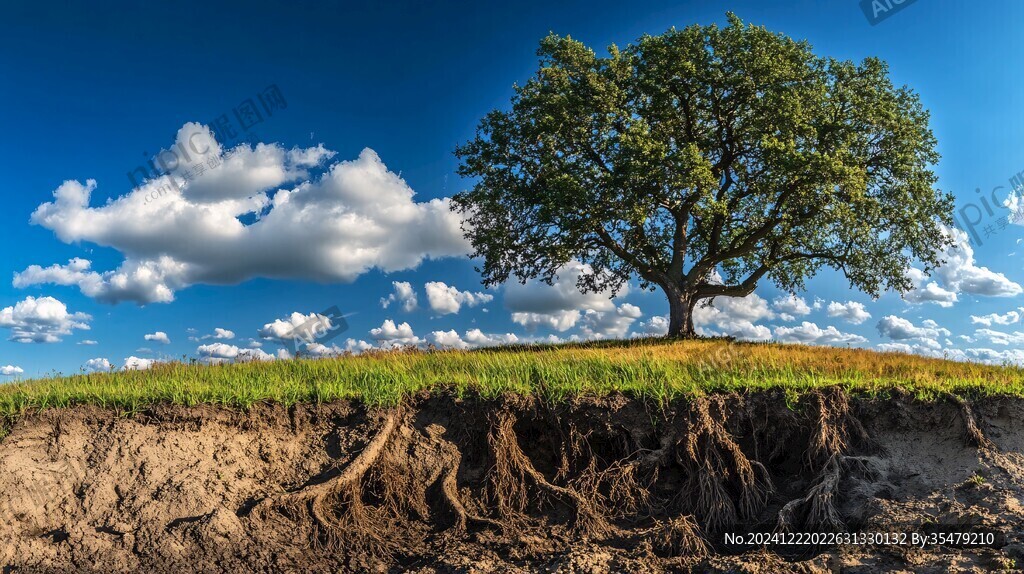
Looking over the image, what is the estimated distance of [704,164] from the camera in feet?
71.4

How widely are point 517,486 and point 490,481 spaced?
43cm

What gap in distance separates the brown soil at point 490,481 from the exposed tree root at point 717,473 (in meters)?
0.03

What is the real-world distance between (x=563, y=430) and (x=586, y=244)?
18260mm

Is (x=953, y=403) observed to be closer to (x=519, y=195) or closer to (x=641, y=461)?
(x=641, y=461)

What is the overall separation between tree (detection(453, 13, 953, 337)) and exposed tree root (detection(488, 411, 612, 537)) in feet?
A: 48.3

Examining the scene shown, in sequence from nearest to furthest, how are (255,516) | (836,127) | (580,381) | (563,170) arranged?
(255,516), (580,381), (836,127), (563,170)

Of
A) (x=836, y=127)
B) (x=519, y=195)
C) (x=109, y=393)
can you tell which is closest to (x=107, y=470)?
(x=109, y=393)

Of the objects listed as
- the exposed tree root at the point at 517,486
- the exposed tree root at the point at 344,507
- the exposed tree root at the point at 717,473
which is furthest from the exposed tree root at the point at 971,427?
the exposed tree root at the point at 344,507

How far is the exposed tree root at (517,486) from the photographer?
8508 mm

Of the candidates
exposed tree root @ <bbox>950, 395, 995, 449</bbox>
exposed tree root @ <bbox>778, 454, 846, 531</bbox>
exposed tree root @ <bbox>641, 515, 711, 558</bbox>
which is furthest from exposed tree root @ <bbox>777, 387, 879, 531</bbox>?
exposed tree root @ <bbox>950, 395, 995, 449</bbox>

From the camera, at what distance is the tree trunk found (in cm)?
2591

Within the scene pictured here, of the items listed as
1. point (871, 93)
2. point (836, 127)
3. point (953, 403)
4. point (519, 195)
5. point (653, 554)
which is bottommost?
point (653, 554)

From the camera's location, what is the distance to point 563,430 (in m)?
9.25

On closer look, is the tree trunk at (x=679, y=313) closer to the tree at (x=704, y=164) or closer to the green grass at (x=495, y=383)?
the tree at (x=704, y=164)
